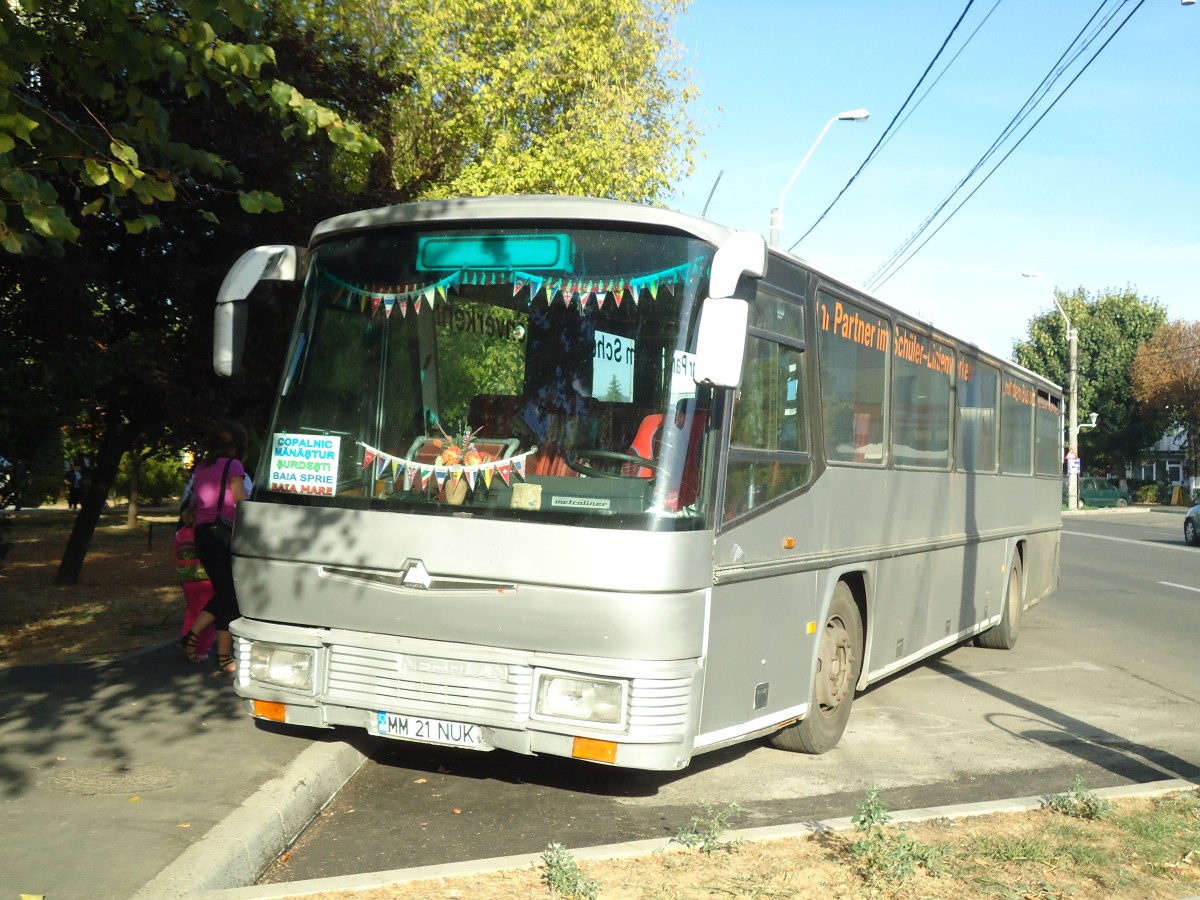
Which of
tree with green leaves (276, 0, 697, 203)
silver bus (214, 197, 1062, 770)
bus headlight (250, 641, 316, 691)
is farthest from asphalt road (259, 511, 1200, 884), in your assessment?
tree with green leaves (276, 0, 697, 203)

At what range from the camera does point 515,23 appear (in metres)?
23.4

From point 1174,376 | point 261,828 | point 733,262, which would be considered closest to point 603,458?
point 733,262

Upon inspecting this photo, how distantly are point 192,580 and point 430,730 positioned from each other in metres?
4.40

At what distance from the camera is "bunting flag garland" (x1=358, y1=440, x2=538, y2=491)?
229 inches

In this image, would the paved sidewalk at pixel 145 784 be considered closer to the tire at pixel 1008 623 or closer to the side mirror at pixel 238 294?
the side mirror at pixel 238 294

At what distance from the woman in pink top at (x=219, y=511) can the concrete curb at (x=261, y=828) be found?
2589mm

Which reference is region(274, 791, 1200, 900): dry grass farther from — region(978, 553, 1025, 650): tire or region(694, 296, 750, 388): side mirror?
region(978, 553, 1025, 650): tire

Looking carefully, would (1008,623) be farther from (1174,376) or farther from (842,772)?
(1174,376)

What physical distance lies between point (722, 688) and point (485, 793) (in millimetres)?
1463

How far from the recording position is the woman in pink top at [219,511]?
9.05 metres

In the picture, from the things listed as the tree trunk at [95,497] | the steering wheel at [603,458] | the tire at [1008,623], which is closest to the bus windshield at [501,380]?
the steering wheel at [603,458]

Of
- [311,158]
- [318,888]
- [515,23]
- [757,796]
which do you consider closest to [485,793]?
[757,796]

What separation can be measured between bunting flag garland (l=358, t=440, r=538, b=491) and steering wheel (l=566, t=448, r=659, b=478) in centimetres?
22

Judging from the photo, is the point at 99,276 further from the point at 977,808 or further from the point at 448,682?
the point at 977,808
